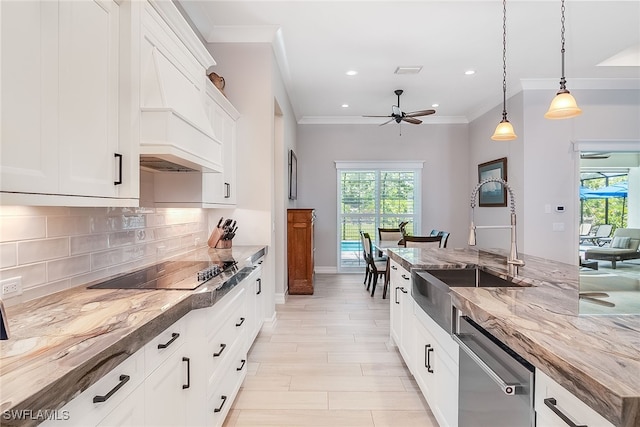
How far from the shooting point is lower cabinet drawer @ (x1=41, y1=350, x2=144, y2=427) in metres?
0.81

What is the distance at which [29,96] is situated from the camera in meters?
1.01

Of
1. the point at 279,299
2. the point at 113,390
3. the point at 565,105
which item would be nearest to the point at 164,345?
the point at 113,390

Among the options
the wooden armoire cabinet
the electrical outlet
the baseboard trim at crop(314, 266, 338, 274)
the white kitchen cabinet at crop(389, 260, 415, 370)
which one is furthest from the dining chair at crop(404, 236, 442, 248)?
the electrical outlet

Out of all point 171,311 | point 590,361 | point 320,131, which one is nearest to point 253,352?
point 171,311

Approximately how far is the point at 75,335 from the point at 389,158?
250 inches

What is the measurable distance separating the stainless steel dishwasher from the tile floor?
764 mm

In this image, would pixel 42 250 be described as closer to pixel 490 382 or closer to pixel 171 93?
pixel 171 93

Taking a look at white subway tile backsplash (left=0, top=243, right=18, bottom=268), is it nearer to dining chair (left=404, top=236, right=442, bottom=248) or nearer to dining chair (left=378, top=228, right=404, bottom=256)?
dining chair (left=404, top=236, right=442, bottom=248)

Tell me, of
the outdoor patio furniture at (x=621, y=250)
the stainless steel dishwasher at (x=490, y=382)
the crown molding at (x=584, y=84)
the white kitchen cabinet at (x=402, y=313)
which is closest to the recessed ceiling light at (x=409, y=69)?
the crown molding at (x=584, y=84)

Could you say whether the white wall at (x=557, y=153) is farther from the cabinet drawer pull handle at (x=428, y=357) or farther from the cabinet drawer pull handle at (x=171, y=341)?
the cabinet drawer pull handle at (x=171, y=341)

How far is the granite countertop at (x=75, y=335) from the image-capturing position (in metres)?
0.72

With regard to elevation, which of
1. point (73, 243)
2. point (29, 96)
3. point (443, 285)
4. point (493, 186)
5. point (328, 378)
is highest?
point (493, 186)

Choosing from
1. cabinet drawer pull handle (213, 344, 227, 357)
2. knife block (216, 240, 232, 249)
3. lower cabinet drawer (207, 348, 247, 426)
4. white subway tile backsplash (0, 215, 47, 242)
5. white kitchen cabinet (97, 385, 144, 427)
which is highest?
white subway tile backsplash (0, 215, 47, 242)

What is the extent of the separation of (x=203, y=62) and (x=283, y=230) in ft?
8.06
